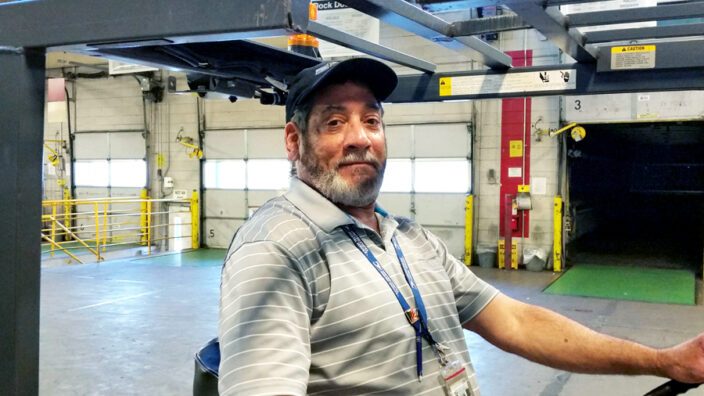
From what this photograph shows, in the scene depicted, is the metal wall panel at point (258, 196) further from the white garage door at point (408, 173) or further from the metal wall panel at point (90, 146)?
the metal wall panel at point (90, 146)

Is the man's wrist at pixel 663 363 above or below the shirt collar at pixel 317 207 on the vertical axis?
below

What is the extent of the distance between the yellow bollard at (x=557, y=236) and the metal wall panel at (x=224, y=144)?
675cm

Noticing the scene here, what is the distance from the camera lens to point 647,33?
3.07 m

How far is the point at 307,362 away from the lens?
128 cm

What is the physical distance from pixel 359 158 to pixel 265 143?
11.4m

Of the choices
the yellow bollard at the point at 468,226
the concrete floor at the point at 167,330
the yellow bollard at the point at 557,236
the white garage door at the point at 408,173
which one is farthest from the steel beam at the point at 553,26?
the white garage door at the point at 408,173

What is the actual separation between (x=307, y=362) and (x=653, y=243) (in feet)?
48.0

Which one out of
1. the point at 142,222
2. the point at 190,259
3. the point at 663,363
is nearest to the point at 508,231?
the point at 190,259

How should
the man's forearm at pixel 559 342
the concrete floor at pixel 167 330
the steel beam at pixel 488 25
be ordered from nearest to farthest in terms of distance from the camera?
1. the man's forearm at pixel 559 342
2. the steel beam at pixel 488 25
3. the concrete floor at pixel 167 330

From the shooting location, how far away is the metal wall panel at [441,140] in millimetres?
11055

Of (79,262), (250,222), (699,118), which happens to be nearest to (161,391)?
(250,222)

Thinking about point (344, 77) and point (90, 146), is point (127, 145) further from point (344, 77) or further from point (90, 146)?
point (344, 77)

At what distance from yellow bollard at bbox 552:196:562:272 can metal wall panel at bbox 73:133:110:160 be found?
10.7 m

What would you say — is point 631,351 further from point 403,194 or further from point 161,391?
point 403,194
